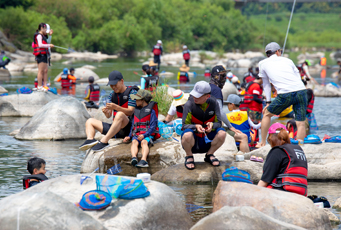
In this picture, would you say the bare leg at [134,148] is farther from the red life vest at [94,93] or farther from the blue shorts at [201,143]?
the red life vest at [94,93]

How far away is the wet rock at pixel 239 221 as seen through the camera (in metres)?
4.03

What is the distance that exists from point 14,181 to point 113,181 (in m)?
2.46

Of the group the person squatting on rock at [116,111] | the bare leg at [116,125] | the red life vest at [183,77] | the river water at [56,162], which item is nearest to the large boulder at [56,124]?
the river water at [56,162]

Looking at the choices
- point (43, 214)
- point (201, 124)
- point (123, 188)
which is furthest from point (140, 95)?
point (43, 214)

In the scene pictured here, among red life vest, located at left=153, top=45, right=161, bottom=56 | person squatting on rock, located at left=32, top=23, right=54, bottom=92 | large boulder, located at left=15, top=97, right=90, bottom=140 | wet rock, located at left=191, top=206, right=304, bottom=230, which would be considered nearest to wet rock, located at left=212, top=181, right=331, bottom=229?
wet rock, located at left=191, top=206, right=304, bottom=230

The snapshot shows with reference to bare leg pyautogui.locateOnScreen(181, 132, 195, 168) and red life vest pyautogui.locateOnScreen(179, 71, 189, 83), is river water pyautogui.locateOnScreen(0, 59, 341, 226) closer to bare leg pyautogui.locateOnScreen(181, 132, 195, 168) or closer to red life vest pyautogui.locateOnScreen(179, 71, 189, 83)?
bare leg pyautogui.locateOnScreen(181, 132, 195, 168)

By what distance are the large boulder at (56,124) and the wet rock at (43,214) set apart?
5.37 m

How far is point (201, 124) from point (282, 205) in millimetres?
2101

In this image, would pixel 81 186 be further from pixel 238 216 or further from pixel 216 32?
pixel 216 32

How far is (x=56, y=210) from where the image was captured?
409cm

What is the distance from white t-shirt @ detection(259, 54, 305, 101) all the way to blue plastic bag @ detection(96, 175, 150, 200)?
3.61 m

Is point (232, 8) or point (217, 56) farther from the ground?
point (232, 8)

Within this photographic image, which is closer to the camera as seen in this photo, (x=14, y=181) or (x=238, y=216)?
(x=238, y=216)

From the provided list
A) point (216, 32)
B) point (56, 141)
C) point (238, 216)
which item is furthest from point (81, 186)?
point (216, 32)
